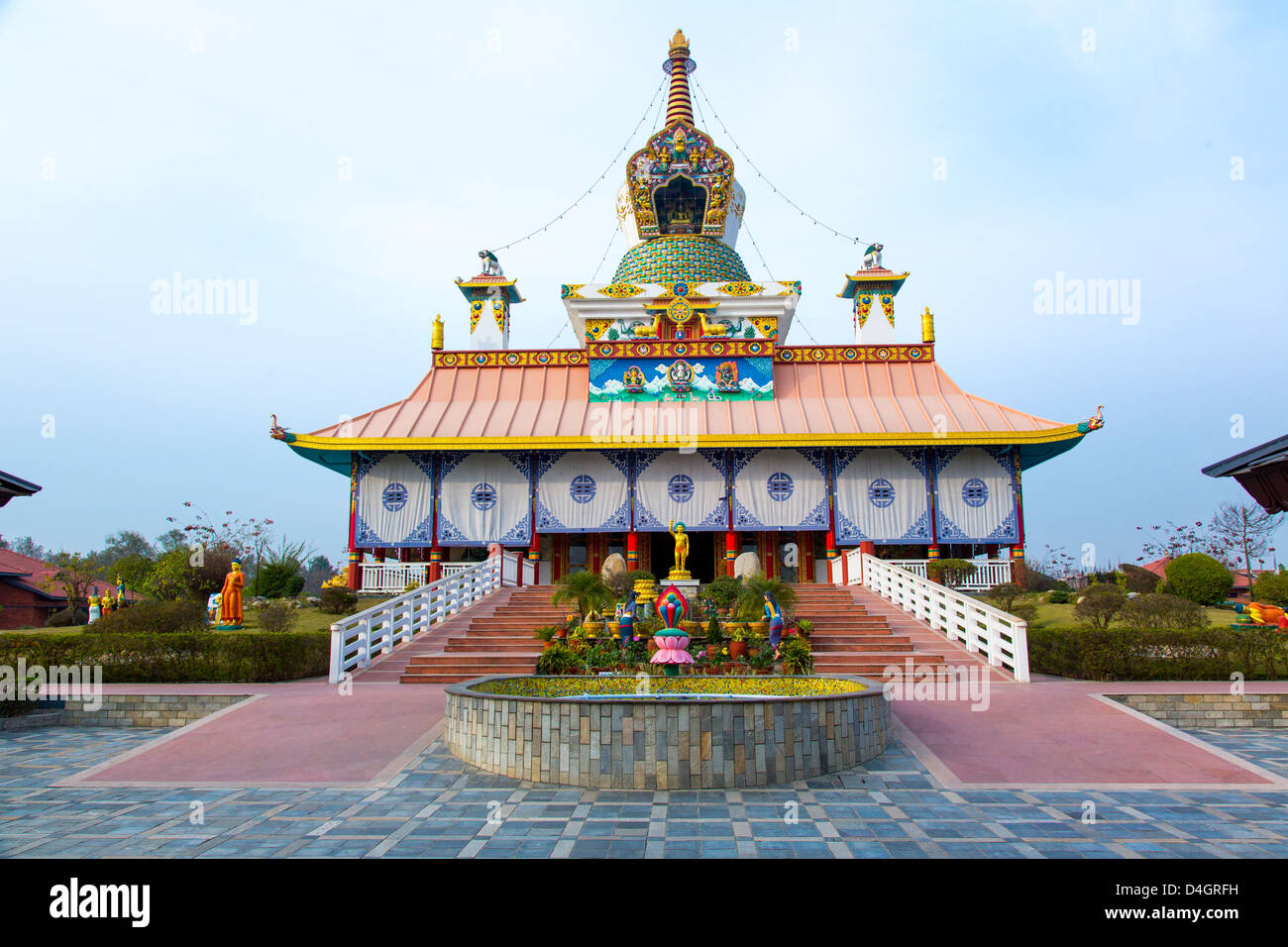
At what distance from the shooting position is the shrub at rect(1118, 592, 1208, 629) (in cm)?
1313

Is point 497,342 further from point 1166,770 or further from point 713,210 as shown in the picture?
point 1166,770

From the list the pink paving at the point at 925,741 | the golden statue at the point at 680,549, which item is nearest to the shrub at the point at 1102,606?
the pink paving at the point at 925,741

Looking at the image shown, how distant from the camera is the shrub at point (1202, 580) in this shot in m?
18.1

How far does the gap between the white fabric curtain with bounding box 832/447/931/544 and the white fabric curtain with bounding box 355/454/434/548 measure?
39.2ft

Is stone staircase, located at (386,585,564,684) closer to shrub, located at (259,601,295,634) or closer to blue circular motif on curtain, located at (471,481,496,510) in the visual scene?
shrub, located at (259,601,295,634)

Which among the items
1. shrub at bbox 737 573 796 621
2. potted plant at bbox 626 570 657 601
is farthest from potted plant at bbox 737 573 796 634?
potted plant at bbox 626 570 657 601

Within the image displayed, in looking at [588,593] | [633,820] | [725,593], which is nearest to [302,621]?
[588,593]

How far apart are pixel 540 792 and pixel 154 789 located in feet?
11.7

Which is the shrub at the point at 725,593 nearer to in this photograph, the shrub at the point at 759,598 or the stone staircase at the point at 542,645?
the shrub at the point at 759,598

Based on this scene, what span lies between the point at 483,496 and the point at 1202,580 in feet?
60.9

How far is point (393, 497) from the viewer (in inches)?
883

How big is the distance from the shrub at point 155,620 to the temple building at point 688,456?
683 centimetres

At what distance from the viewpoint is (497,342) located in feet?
92.3
